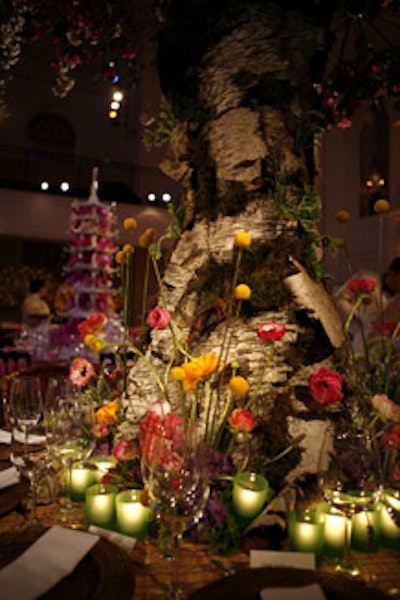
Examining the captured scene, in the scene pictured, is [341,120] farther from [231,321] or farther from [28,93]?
[28,93]

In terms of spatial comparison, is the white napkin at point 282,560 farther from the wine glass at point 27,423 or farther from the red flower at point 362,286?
the red flower at point 362,286

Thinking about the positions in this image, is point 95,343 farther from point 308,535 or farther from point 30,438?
point 308,535

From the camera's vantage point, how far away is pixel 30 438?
4.02 ft

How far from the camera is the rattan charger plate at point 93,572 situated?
0.81 m

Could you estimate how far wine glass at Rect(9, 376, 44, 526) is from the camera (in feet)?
3.91

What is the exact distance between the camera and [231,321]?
4.37 feet

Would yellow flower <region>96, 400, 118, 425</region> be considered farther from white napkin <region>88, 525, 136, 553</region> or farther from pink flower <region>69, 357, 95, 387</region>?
white napkin <region>88, 525, 136, 553</region>

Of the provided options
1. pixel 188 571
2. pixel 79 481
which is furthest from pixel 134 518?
pixel 79 481

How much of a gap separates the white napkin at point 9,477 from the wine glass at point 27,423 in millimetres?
59

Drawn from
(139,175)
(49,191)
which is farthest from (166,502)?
(139,175)

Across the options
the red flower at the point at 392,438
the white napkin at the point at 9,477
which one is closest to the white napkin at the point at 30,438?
the white napkin at the point at 9,477

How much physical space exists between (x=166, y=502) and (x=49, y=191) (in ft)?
38.2

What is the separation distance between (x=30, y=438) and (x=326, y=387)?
26.3 inches

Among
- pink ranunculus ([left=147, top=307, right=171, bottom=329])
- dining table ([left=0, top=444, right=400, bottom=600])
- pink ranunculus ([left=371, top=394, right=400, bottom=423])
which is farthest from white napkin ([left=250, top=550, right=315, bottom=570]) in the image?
pink ranunculus ([left=147, top=307, right=171, bottom=329])
